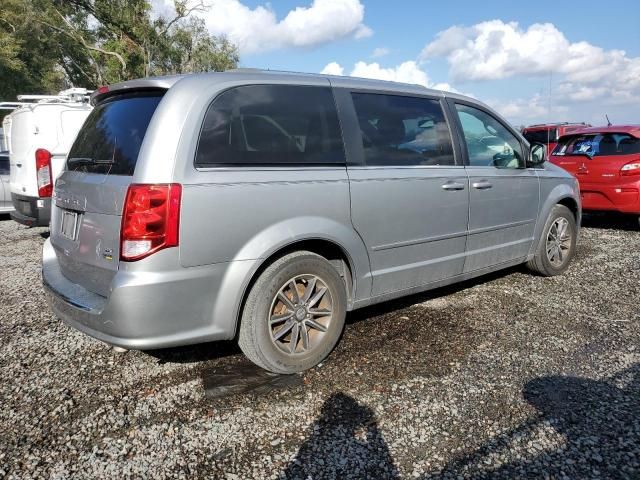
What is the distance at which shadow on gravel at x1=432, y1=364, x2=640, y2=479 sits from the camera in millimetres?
2314

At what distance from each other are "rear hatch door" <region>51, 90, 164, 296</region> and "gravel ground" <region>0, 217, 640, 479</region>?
2.41 feet

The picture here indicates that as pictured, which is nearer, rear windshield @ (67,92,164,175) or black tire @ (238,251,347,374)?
rear windshield @ (67,92,164,175)

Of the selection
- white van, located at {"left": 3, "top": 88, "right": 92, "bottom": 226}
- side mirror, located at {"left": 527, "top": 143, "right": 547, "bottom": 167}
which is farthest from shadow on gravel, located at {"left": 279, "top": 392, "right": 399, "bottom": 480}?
white van, located at {"left": 3, "top": 88, "right": 92, "bottom": 226}

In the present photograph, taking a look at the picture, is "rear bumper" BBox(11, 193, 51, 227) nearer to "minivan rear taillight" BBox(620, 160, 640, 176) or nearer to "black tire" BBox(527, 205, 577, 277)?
"black tire" BBox(527, 205, 577, 277)

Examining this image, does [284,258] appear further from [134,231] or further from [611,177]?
[611,177]

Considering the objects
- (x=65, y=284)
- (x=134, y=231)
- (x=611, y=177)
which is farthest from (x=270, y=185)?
(x=611, y=177)

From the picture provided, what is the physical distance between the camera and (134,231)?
262cm

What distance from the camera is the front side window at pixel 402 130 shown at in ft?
11.8

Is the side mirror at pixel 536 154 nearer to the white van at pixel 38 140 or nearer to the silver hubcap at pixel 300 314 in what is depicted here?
the silver hubcap at pixel 300 314

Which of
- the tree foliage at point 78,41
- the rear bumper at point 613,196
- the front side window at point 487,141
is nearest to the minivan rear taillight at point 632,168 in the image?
the rear bumper at point 613,196

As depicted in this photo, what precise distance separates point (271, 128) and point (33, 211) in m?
5.62

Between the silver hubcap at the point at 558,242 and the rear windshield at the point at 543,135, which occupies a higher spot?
the rear windshield at the point at 543,135

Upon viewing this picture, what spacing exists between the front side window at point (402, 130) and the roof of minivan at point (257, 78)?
9 cm

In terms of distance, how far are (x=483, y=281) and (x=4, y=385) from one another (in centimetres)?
434
